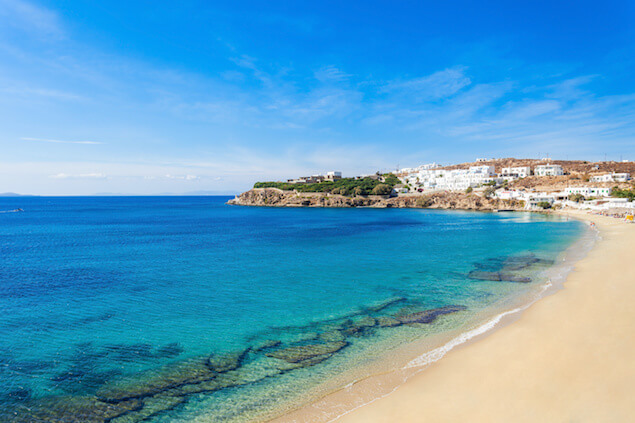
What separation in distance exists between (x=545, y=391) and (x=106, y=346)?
15911 mm

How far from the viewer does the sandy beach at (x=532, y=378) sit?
8.13 metres

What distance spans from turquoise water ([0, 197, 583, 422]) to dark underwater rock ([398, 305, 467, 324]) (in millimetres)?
156

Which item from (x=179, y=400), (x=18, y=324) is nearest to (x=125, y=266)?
(x=18, y=324)

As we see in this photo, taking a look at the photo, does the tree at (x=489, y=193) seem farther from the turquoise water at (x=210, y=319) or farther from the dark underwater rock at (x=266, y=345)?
the dark underwater rock at (x=266, y=345)

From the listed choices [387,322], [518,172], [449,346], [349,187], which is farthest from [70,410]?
[518,172]

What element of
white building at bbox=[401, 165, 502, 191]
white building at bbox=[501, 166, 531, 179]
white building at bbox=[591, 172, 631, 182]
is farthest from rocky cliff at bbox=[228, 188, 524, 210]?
white building at bbox=[501, 166, 531, 179]

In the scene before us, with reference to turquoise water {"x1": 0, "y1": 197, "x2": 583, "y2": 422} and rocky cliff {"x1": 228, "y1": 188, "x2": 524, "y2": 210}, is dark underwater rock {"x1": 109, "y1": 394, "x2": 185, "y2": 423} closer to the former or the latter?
turquoise water {"x1": 0, "y1": 197, "x2": 583, "y2": 422}

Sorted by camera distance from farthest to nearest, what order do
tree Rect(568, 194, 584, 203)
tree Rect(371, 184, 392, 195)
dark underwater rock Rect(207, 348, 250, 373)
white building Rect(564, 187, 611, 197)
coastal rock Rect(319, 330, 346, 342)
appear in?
tree Rect(371, 184, 392, 195) → tree Rect(568, 194, 584, 203) → white building Rect(564, 187, 611, 197) → coastal rock Rect(319, 330, 346, 342) → dark underwater rock Rect(207, 348, 250, 373)

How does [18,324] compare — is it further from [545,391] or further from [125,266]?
[545,391]

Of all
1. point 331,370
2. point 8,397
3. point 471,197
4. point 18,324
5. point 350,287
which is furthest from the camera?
point 471,197

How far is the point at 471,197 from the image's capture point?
104625 millimetres

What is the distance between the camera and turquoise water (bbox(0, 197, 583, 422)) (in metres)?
9.68

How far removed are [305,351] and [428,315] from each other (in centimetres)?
698

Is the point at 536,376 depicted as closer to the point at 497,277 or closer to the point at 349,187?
the point at 497,277
